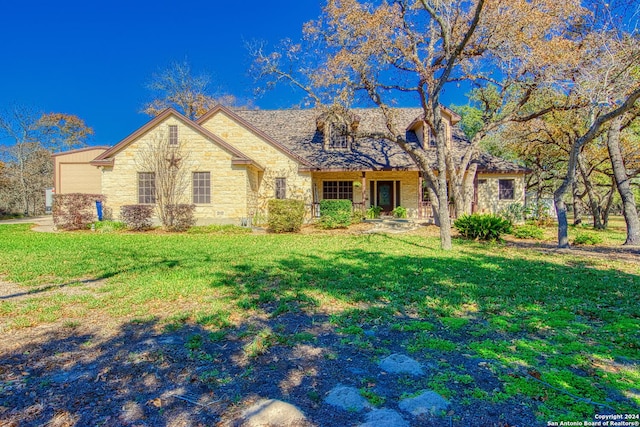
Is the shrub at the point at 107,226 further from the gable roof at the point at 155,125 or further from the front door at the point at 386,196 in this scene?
the front door at the point at 386,196

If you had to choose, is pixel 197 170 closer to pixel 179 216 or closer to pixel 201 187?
pixel 201 187

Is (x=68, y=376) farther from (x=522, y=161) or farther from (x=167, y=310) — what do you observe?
(x=522, y=161)

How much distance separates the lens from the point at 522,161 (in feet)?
85.9

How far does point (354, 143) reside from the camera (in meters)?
21.2

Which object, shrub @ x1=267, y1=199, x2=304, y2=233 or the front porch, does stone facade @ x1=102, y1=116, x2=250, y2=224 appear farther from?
the front porch

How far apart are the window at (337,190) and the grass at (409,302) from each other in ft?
36.9

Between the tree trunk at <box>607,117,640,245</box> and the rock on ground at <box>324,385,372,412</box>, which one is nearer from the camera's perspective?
the rock on ground at <box>324,385,372,412</box>

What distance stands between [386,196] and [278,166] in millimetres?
7041

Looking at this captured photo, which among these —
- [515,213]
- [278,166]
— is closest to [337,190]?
[278,166]

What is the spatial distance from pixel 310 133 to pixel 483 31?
1161 centimetres

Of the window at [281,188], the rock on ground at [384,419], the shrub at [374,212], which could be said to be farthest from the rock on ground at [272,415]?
the shrub at [374,212]

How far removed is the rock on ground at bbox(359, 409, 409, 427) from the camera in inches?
90.0

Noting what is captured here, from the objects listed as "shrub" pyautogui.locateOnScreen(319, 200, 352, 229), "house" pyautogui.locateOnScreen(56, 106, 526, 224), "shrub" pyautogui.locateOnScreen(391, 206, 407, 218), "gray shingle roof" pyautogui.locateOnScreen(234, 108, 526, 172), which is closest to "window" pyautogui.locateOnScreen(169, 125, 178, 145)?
"house" pyautogui.locateOnScreen(56, 106, 526, 224)

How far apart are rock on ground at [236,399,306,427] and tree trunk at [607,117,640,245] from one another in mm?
13051
